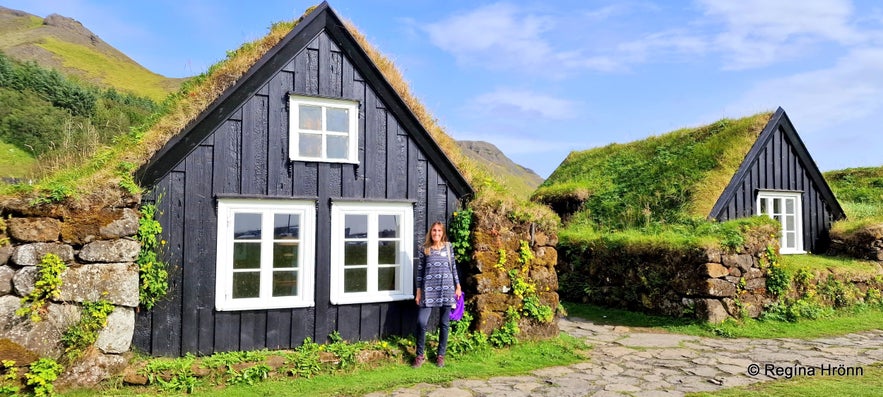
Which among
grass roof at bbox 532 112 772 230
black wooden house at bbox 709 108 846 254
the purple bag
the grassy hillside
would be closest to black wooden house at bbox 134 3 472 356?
the purple bag

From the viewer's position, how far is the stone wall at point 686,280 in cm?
1032

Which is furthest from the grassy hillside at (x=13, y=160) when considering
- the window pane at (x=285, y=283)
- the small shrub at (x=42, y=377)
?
the window pane at (x=285, y=283)

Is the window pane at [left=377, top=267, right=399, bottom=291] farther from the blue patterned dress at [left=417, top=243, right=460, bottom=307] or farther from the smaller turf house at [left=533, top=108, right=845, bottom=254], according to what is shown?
the smaller turf house at [left=533, top=108, right=845, bottom=254]

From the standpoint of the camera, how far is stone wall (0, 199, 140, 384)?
5652mm

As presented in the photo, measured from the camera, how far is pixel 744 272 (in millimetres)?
10602

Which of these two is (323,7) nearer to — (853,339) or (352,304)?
(352,304)

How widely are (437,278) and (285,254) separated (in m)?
2.17

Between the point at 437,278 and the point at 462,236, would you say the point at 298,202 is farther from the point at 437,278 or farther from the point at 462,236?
the point at 462,236

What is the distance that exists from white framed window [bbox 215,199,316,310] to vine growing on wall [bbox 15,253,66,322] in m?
1.72

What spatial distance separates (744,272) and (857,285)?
3758 millimetres

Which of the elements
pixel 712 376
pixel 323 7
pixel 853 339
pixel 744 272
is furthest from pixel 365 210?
pixel 853 339

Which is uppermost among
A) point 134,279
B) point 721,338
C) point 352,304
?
point 134,279

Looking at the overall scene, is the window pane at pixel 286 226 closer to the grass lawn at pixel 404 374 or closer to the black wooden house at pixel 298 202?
the black wooden house at pixel 298 202

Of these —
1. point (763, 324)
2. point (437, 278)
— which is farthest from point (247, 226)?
point (763, 324)
